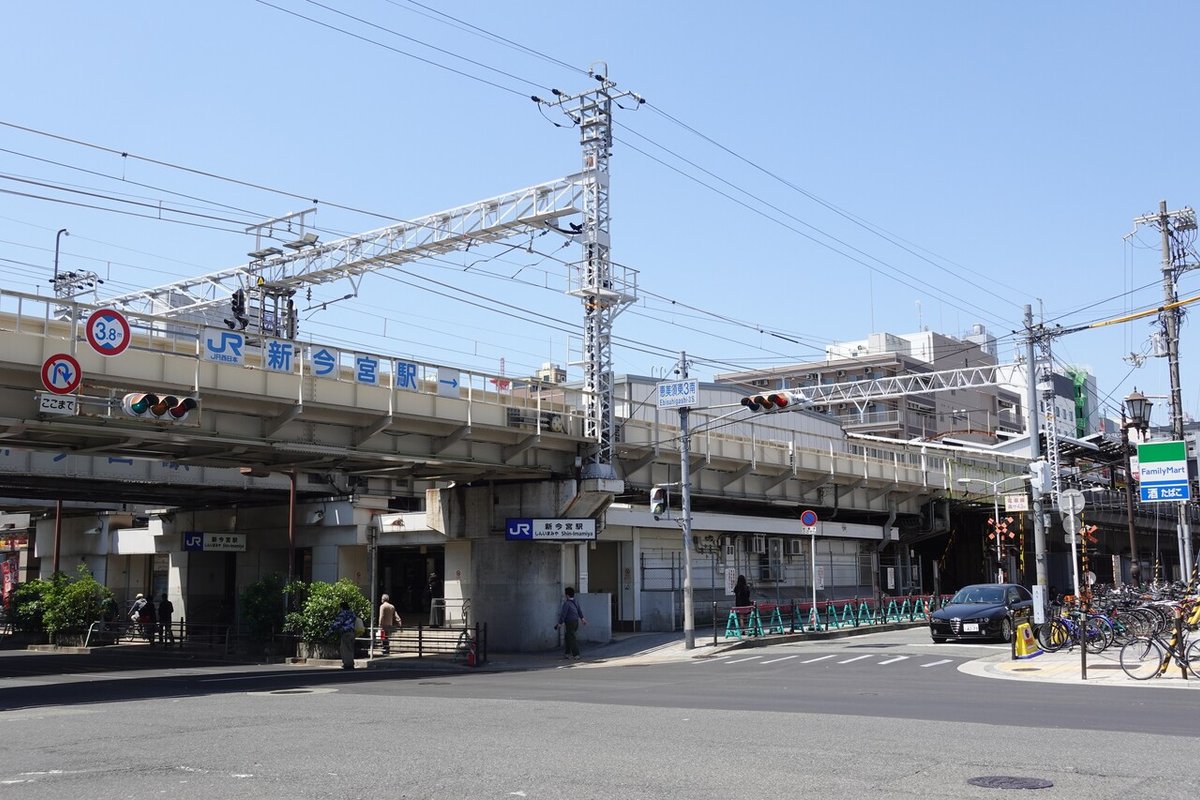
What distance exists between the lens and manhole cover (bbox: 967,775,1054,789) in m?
9.10

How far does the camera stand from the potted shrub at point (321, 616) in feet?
101

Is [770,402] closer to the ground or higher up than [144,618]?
higher up

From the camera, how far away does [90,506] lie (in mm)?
52375

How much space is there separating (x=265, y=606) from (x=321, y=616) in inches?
Answer: 128

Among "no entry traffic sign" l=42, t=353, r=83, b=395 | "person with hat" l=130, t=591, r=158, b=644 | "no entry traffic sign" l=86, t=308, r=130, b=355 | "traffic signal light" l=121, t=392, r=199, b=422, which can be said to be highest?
"no entry traffic sign" l=86, t=308, r=130, b=355

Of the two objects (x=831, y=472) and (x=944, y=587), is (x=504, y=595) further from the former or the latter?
(x=944, y=587)

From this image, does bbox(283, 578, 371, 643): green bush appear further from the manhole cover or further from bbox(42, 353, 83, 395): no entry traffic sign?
the manhole cover

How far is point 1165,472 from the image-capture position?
26484 mm

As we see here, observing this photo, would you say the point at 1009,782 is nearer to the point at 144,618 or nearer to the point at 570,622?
the point at 570,622

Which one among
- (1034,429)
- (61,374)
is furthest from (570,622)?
(61,374)

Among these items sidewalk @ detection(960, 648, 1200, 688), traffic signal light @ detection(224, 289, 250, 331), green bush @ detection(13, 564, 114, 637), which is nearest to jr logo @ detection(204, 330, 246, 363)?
traffic signal light @ detection(224, 289, 250, 331)

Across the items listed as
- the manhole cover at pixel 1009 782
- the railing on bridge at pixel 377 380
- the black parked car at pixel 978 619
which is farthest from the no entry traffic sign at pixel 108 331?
the black parked car at pixel 978 619

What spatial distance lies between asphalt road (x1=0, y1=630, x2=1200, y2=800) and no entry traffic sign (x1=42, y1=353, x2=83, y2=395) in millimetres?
5626

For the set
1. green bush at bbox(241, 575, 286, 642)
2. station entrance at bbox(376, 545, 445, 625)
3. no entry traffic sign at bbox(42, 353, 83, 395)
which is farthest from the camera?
station entrance at bbox(376, 545, 445, 625)
